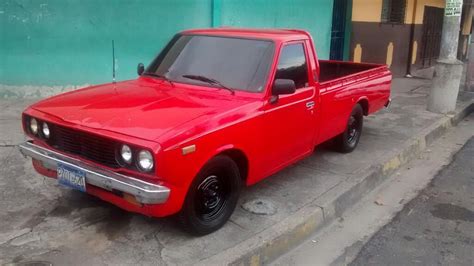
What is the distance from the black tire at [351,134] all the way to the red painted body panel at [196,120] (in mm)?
639

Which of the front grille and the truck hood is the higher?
the truck hood

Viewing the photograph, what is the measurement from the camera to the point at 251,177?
14.0 feet

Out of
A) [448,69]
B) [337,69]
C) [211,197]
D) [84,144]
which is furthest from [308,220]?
[448,69]

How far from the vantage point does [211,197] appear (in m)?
3.99

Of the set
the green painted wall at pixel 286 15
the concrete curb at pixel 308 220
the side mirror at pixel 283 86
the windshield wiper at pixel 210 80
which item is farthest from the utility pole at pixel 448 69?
the windshield wiper at pixel 210 80

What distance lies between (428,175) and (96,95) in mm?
4431

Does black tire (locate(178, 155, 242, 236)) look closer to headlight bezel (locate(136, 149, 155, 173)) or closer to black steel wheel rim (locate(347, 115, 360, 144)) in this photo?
headlight bezel (locate(136, 149, 155, 173))

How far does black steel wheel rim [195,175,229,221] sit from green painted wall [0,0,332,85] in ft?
14.5

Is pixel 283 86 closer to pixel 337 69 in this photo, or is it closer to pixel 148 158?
pixel 148 158

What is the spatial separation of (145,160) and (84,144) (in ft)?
2.02

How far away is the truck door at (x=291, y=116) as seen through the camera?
14.5 ft

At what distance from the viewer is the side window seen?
4633 millimetres

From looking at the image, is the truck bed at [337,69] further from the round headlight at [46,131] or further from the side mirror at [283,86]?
the round headlight at [46,131]

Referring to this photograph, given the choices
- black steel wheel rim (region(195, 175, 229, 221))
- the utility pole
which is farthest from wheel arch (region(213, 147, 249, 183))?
the utility pole
